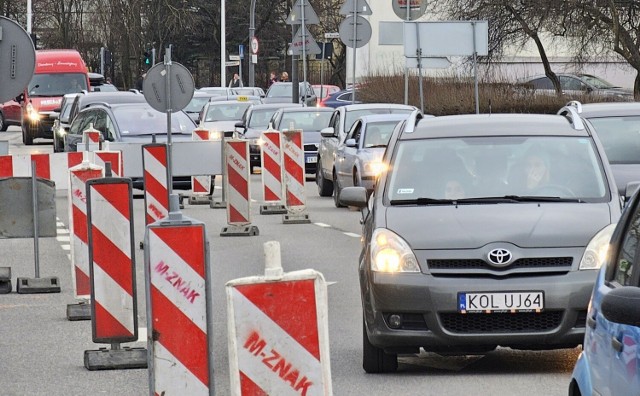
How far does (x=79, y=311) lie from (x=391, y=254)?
3936 mm

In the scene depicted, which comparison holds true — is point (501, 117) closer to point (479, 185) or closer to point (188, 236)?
point (479, 185)

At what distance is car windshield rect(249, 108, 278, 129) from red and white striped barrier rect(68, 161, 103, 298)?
2310 cm

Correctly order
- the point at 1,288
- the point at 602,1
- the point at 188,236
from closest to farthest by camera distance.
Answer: the point at 188,236 < the point at 1,288 < the point at 602,1

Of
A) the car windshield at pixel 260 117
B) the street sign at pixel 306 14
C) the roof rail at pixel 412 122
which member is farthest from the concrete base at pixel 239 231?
the street sign at pixel 306 14

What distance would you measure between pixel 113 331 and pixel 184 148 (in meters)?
10.6

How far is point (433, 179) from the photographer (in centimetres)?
1006

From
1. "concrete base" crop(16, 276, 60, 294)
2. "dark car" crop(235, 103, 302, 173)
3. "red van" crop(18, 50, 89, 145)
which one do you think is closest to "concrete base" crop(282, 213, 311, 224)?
"concrete base" crop(16, 276, 60, 294)

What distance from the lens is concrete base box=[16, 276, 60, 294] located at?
14344 mm

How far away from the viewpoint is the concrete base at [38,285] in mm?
14344

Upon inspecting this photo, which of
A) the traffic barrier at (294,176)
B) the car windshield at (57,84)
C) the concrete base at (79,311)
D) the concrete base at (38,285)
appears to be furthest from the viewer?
the car windshield at (57,84)

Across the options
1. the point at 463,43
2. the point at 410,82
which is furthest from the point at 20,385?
the point at 410,82

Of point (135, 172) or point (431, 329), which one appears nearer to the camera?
point (431, 329)

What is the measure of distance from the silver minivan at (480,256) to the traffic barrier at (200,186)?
16.5 meters

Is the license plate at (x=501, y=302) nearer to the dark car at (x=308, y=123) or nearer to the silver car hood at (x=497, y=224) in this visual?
the silver car hood at (x=497, y=224)
